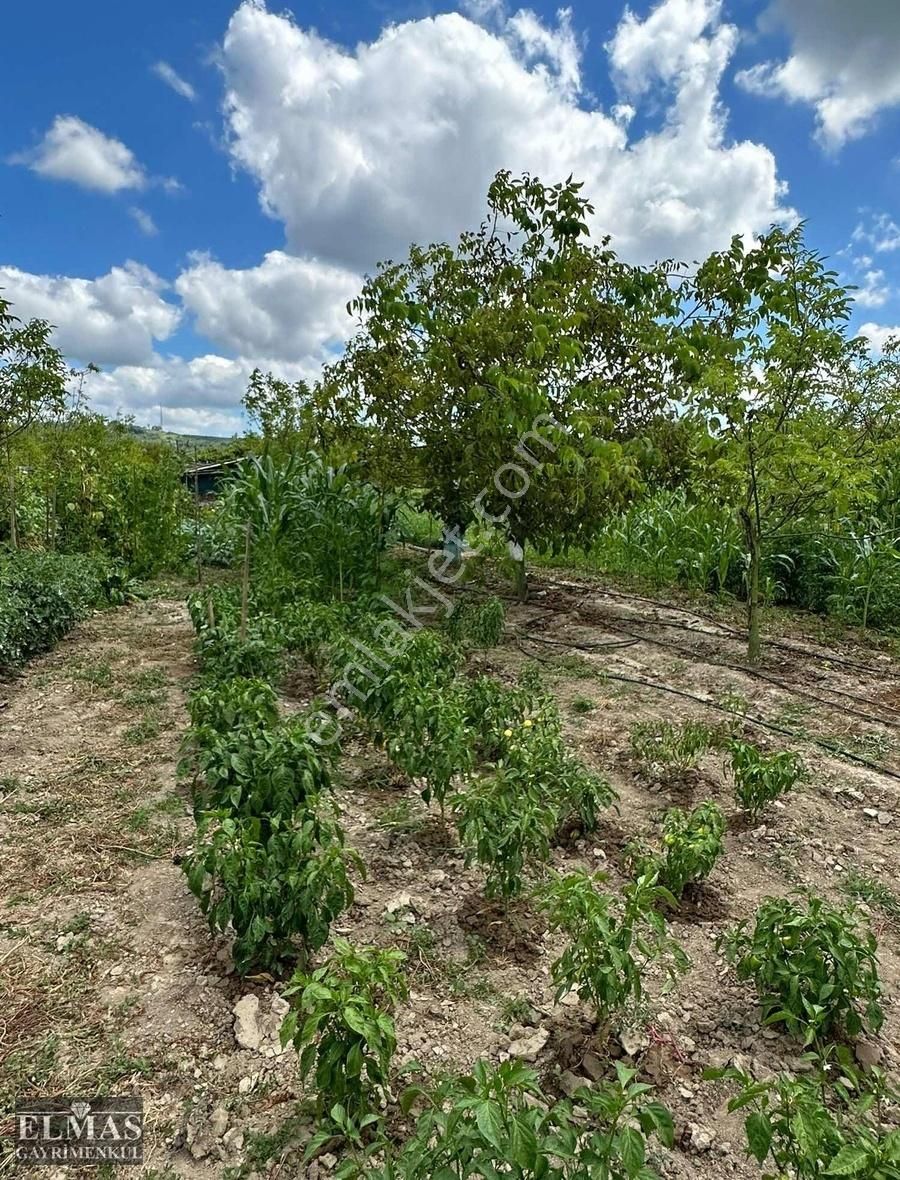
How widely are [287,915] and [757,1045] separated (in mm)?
1297

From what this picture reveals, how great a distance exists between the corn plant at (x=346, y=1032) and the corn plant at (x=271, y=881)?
1.02ft

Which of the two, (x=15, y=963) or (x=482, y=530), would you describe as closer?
(x=15, y=963)

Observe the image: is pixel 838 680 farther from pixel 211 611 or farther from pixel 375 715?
pixel 211 611

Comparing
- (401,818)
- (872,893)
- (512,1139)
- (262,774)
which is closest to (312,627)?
(401,818)

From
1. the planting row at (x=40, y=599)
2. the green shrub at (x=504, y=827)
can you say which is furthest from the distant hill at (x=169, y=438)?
the green shrub at (x=504, y=827)

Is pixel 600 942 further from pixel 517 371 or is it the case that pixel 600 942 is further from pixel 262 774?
pixel 517 371

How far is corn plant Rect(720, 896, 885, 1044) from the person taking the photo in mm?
1638

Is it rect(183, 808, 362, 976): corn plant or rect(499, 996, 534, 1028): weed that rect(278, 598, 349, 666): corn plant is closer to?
rect(183, 808, 362, 976): corn plant

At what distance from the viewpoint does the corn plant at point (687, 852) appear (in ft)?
7.14

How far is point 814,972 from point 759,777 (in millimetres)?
1112

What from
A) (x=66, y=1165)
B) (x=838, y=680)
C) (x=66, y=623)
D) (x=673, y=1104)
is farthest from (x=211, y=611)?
(x=838, y=680)

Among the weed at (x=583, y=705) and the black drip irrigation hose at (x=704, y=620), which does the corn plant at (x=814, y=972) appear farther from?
the black drip irrigation hose at (x=704, y=620)

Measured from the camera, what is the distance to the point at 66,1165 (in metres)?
1.45
